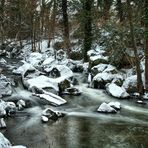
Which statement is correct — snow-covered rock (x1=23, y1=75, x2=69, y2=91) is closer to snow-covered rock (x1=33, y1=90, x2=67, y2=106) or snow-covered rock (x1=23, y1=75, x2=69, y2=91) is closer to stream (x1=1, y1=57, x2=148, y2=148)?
snow-covered rock (x1=33, y1=90, x2=67, y2=106)

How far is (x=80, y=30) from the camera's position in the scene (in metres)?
28.8

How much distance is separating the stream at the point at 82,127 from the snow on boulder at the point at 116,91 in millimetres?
644

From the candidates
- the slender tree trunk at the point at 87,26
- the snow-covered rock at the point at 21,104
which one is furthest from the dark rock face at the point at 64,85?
the slender tree trunk at the point at 87,26

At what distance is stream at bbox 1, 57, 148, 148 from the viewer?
11.9 m

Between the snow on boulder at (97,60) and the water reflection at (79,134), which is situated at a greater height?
the snow on boulder at (97,60)

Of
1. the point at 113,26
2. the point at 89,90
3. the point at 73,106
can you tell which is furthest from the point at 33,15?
the point at 73,106

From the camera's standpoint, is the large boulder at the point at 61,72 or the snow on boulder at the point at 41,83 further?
the large boulder at the point at 61,72

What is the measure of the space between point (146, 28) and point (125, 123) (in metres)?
5.55

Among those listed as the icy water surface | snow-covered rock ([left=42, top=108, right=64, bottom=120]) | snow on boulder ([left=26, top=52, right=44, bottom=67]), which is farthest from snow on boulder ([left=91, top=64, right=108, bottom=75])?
snow-covered rock ([left=42, top=108, right=64, bottom=120])

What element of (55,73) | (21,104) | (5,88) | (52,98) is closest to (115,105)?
(52,98)

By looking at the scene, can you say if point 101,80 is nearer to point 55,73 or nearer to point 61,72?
point 61,72

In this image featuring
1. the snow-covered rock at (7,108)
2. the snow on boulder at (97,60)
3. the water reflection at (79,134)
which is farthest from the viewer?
the snow on boulder at (97,60)

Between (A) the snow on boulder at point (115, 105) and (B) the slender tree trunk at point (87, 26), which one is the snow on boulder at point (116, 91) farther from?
(B) the slender tree trunk at point (87, 26)

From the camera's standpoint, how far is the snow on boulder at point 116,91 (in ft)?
58.6
